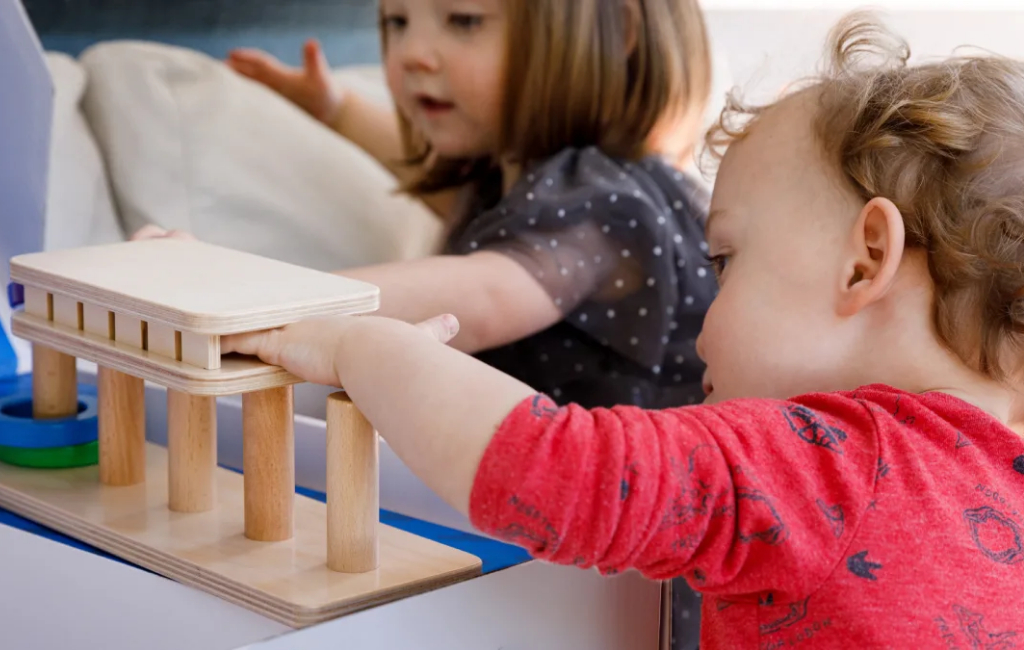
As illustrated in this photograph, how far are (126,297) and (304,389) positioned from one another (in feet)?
1.31

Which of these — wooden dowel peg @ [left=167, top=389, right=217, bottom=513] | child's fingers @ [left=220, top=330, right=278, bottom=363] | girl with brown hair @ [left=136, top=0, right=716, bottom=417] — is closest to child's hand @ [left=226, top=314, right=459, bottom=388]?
child's fingers @ [left=220, top=330, right=278, bottom=363]

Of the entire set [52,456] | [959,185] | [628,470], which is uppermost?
[959,185]

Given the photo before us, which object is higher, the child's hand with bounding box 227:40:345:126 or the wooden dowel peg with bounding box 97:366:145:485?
the child's hand with bounding box 227:40:345:126

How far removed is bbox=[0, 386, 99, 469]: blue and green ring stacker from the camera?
70 cm

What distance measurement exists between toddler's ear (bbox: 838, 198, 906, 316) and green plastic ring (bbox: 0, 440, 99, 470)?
468 millimetres

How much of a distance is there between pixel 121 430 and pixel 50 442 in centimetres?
7

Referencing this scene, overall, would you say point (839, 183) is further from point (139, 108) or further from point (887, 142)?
point (139, 108)

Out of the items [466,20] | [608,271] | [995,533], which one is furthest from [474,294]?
[995,533]

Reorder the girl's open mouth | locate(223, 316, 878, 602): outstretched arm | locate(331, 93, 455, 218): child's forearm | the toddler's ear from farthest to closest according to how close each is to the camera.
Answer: locate(331, 93, 455, 218): child's forearm < the girl's open mouth < the toddler's ear < locate(223, 316, 878, 602): outstretched arm

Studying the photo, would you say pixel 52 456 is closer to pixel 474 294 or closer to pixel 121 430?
pixel 121 430

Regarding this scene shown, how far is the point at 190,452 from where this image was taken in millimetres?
617

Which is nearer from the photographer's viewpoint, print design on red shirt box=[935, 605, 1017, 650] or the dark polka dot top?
print design on red shirt box=[935, 605, 1017, 650]

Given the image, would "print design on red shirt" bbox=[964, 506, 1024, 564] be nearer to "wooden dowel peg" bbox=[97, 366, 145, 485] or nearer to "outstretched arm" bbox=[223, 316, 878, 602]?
"outstretched arm" bbox=[223, 316, 878, 602]

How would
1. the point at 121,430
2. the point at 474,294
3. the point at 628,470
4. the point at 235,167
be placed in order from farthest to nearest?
1. the point at 235,167
2. the point at 474,294
3. the point at 121,430
4. the point at 628,470
